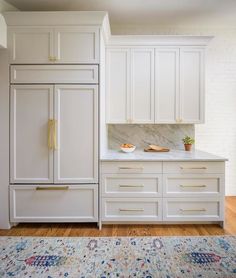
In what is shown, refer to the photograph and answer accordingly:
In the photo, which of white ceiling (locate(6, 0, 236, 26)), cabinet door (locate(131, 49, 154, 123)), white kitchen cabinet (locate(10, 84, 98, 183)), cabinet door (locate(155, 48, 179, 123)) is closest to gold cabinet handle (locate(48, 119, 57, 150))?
white kitchen cabinet (locate(10, 84, 98, 183))

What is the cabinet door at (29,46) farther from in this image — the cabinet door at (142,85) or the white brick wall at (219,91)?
the white brick wall at (219,91)

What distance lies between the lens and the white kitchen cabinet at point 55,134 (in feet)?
8.64

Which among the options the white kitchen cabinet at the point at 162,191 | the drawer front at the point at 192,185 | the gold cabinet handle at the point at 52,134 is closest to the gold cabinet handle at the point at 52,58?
the gold cabinet handle at the point at 52,134

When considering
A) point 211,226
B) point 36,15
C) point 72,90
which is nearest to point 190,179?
point 211,226

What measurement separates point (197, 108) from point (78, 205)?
6.63 ft

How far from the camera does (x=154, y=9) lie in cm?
303

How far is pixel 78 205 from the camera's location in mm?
2691

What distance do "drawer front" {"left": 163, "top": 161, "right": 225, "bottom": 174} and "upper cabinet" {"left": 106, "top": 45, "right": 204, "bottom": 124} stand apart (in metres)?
0.74

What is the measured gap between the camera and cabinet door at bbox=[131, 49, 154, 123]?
319 centimetres

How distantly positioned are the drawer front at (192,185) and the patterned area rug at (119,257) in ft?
1.58

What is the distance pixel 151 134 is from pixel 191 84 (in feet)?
3.04

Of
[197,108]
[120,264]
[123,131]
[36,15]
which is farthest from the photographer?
[123,131]

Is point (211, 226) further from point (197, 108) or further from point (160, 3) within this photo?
point (160, 3)

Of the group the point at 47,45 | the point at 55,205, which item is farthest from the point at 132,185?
the point at 47,45
